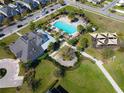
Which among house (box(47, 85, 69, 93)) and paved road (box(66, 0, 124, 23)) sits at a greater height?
paved road (box(66, 0, 124, 23))

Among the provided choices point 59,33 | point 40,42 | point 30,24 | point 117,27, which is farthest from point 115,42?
point 30,24

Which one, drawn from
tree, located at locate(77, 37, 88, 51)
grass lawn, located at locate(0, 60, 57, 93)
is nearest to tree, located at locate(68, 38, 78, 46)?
tree, located at locate(77, 37, 88, 51)

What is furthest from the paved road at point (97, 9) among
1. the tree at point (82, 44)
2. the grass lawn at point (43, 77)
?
the grass lawn at point (43, 77)

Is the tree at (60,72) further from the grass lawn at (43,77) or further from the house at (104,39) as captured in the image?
the house at (104,39)

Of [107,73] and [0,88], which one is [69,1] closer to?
[107,73]

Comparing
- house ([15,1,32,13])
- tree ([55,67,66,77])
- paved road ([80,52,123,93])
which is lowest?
paved road ([80,52,123,93])

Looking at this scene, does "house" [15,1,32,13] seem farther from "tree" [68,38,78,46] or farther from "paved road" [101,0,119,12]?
"paved road" [101,0,119,12]

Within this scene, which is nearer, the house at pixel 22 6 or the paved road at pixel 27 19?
the paved road at pixel 27 19
